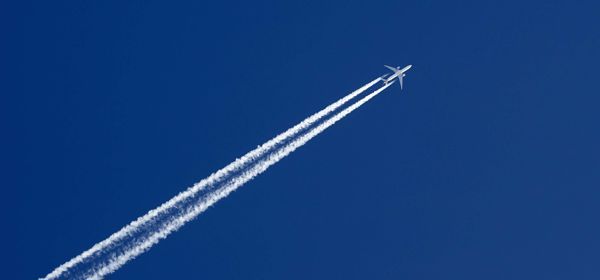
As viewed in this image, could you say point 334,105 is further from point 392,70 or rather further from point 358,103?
point 392,70

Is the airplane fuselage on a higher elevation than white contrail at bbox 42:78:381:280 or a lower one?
higher

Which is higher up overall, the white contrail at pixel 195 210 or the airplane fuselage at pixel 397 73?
the airplane fuselage at pixel 397 73

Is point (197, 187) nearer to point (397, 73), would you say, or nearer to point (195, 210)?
point (195, 210)

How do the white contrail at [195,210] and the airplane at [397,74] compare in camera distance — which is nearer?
the white contrail at [195,210]

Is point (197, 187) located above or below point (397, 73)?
below

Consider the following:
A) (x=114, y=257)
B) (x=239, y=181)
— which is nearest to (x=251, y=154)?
(x=239, y=181)

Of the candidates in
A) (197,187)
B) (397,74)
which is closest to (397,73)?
(397,74)

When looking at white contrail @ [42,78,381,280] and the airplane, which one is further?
the airplane
